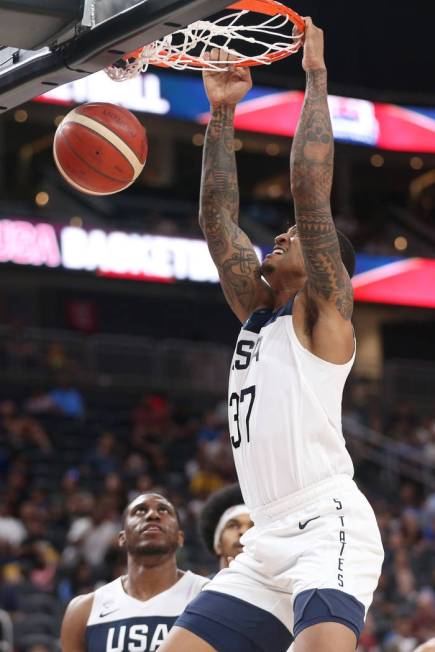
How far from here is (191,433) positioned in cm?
1795

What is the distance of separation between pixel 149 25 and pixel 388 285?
18187 mm

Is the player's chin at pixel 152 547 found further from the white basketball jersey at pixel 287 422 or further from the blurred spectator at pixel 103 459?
the blurred spectator at pixel 103 459

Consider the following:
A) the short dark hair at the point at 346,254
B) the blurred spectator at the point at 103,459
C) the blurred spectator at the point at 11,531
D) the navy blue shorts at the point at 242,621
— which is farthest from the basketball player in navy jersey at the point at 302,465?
the blurred spectator at the point at 103,459

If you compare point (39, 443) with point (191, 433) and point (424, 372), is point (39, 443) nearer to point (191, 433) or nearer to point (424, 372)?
point (191, 433)

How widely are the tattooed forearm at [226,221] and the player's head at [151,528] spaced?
4.24ft

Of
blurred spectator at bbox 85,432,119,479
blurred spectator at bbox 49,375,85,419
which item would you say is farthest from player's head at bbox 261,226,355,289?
blurred spectator at bbox 49,375,85,419

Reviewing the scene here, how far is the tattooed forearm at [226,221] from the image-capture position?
515 centimetres

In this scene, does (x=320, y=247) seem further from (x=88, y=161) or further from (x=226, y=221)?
(x=88, y=161)

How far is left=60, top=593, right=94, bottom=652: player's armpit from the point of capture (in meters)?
6.00

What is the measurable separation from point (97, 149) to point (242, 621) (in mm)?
1875

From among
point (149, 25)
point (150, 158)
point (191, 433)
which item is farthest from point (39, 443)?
point (149, 25)

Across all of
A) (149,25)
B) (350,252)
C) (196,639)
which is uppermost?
(149,25)

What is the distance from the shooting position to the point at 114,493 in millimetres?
13289

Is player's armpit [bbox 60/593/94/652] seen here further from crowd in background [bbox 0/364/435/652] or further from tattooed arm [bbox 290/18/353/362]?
crowd in background [bbox 0/364/435/652]
